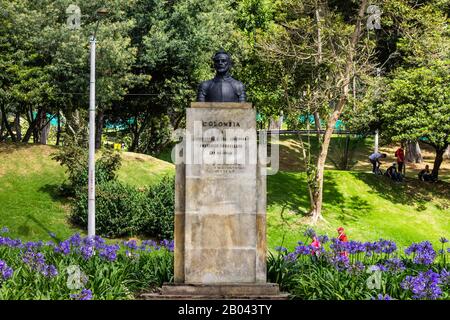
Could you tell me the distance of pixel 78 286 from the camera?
12117mm

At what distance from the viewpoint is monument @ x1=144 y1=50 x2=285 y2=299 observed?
43.0 ft

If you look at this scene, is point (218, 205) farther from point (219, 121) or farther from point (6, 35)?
point (6, 35)

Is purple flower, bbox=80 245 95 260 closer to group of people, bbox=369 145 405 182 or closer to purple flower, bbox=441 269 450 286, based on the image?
purple flower, bbox=441 269 450 286

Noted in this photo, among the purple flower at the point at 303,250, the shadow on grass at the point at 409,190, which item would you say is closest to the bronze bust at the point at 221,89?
the purple flower at the point at 303,250

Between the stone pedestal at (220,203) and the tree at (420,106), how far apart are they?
22.3 m

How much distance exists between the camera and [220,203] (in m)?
13.2

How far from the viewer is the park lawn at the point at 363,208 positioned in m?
32.2

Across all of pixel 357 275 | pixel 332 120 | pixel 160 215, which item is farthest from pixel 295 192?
pixel 357 275

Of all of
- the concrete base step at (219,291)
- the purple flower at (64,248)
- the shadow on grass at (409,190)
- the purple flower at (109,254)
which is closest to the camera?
the concrete base step at (219,291)

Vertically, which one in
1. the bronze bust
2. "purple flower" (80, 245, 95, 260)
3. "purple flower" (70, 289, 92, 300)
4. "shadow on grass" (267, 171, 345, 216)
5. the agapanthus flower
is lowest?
"purple flower" (70, 289, 92, 300)

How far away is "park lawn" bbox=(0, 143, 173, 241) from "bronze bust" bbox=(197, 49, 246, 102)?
612 inches

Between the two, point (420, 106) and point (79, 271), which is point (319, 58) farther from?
point (79, 271)

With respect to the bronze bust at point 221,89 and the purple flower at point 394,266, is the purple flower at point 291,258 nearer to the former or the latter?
the purple flower at point 394,266

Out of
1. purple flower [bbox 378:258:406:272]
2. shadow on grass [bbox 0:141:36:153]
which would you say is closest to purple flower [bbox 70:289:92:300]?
purple flower [bbox 378:258:406:272]
